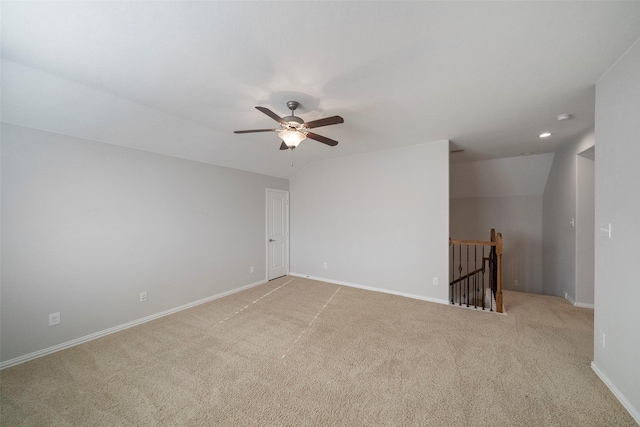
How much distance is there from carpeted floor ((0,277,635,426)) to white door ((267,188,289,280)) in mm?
1849

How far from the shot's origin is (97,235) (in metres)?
2.67

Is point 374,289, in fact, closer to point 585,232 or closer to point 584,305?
point 584,305

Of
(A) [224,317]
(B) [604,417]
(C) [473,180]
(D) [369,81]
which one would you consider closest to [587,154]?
(C) [473,180]

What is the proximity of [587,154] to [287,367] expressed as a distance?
491 cm

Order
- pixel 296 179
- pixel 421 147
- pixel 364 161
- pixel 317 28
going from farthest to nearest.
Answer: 1. pixel 296 179
2. pixel 364 161
3. pixel 421 147
4. pixel 317 28

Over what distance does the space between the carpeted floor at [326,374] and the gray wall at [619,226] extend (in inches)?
9.1

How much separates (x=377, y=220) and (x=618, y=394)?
3036mm

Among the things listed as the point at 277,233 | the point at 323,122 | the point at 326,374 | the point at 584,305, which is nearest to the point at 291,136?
the point at 323,122

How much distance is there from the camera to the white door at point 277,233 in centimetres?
489

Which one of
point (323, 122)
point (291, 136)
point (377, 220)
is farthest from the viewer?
point (377, 220)

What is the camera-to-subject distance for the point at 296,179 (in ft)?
17.1

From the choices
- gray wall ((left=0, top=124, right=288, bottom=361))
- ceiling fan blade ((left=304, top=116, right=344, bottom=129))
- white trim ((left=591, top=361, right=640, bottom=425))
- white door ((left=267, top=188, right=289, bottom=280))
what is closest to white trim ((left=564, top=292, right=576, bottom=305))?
white trim ((left=591, top=361, right=640, bottom=425))

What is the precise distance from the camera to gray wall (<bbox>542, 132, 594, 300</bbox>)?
11.4ft

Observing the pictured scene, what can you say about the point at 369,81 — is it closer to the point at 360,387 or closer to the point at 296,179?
the point at 360,387
